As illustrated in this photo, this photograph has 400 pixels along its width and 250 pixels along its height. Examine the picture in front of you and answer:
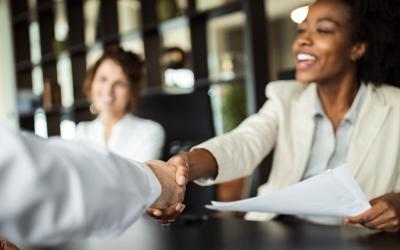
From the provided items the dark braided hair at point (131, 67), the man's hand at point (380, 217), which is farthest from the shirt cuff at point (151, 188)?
the dark braided hair at point (131, 67)

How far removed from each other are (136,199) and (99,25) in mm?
3778

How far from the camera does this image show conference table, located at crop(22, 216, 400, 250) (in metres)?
0.94

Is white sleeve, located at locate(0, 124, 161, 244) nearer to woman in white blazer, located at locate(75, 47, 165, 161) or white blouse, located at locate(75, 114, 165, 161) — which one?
white blouse, located at locate(75, 114, 165, 161)

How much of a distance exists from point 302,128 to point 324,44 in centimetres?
28

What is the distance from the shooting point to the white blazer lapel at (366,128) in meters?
1.37

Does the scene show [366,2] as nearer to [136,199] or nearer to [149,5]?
[136,199]

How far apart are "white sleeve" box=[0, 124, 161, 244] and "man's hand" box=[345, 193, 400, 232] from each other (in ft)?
1.98

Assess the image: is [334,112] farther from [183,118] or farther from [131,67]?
[131,67]

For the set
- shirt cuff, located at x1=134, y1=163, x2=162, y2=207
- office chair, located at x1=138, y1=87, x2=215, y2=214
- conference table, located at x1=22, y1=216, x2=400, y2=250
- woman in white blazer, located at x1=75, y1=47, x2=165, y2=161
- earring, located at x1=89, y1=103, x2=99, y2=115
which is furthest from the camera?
earring, located at x1=89, y1=103, x2=99, y2=115

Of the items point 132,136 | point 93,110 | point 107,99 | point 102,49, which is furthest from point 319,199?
point 102,49

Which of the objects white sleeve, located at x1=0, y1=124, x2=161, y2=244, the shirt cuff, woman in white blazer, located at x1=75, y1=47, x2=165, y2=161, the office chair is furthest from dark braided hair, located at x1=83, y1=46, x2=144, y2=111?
white sleeve, located at x1=0, y1=124, x2=161, y2=244

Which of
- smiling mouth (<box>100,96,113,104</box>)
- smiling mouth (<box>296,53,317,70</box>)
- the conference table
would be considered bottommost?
the conference table

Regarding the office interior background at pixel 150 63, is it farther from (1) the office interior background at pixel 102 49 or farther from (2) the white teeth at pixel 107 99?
(2) the white teeth at pixel 107 99

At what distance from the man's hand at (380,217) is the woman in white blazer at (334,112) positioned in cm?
27
